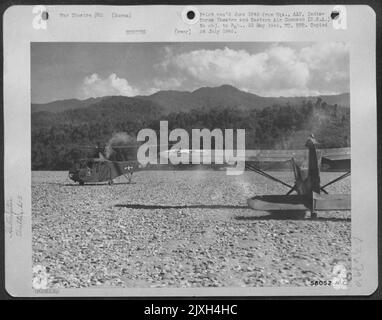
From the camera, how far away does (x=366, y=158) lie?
1.61 meters

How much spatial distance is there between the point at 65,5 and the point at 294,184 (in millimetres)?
1081

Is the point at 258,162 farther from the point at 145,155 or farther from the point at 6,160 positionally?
the point at 6,160

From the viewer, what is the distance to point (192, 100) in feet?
5.24

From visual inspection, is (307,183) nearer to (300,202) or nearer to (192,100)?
(300,202)

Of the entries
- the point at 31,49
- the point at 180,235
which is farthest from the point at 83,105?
the point at 180,235

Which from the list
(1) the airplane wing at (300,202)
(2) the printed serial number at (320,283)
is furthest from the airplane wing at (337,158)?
(2) the printed serial number at (320,283)

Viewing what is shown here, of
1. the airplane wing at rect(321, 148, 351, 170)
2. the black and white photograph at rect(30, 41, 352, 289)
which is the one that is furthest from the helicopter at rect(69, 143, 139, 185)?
the airplane wing at rect(321, 148, 351, 170)

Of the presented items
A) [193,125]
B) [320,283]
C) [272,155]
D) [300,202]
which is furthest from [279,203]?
[193,125]

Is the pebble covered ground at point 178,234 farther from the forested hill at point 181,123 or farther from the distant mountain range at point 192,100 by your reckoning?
the distant mountain range at point 192,100

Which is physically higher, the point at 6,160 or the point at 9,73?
the point at 9,73

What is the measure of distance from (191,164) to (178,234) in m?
0.26

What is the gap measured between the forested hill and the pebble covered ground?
114mm

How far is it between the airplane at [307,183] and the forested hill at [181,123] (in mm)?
30
